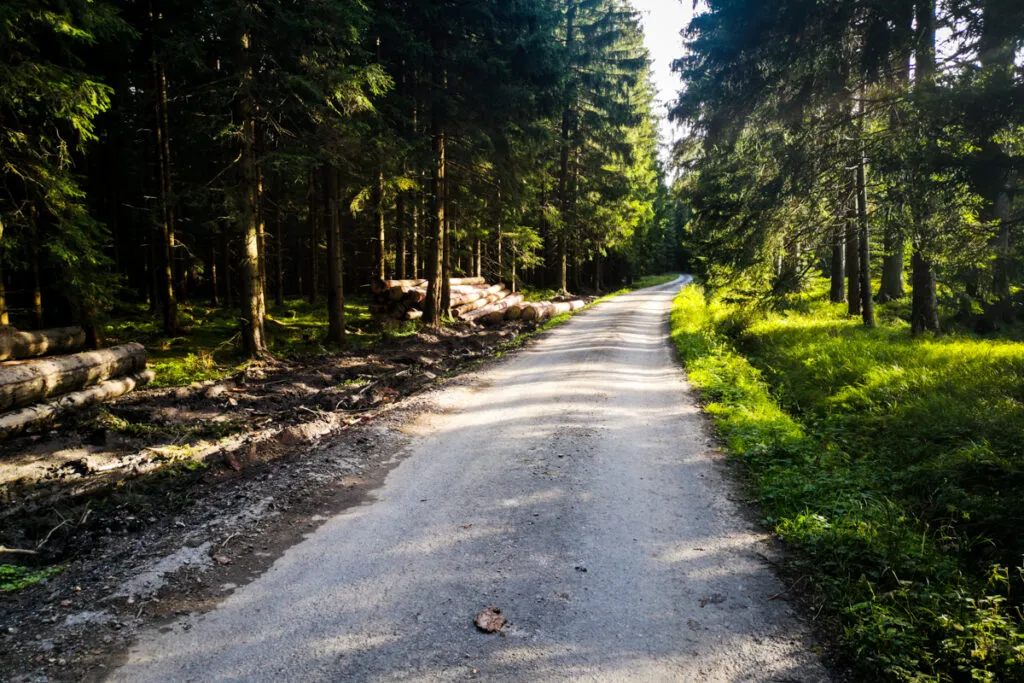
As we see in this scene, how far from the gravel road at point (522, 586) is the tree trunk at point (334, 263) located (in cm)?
911

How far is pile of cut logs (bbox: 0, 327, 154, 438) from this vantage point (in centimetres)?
755

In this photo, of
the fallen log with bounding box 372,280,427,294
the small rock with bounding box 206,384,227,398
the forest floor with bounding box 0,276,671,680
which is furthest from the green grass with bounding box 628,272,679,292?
the small rock with bounding box 206,384,227,398

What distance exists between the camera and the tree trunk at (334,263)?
14.5m

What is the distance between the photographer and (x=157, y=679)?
2818mm

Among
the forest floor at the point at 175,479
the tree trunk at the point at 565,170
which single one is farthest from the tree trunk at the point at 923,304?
→ the tree trunk at the point at 565,170

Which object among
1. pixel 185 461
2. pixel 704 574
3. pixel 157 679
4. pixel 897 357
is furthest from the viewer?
pixel 897 357

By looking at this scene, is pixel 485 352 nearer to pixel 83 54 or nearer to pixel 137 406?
pixel 137 406

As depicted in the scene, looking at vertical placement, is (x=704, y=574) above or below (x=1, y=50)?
below

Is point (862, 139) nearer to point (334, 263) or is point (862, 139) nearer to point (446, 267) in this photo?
point (334, 263)

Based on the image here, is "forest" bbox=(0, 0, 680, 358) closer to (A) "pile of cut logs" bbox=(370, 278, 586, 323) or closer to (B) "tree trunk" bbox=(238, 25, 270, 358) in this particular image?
(B) "tree trunk" bbox=(238, 25, 270, 358)

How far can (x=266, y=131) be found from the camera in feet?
40.4

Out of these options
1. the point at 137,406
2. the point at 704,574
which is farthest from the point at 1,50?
the point at 704,574

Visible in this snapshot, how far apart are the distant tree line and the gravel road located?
15.6 ft

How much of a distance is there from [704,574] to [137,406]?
8864 millimetres
